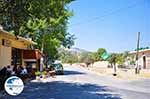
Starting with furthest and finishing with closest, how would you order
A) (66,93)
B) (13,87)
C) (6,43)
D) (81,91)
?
1. (6,43)
2. (81,91)
3. (66,93)
4. (13,87)

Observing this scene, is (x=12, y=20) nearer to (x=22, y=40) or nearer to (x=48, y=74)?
(x=22, y=40)

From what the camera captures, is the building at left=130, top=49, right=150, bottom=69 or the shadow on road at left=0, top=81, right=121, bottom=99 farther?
the building at left=130, top=49, right=150, bottom=69

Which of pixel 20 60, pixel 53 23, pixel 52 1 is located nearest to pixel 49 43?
pixel 53 23

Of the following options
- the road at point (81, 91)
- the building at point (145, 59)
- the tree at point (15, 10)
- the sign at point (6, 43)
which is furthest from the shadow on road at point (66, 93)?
the building at point (145, 59)

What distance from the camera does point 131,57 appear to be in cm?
11094

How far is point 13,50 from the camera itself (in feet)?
139

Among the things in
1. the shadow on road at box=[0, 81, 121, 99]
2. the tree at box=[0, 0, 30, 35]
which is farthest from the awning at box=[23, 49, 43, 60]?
the tree at box=[0, 0, 30, 35]

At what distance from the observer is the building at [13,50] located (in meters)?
33.5

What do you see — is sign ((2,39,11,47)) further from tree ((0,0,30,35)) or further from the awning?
tree ((0,0,30,35))

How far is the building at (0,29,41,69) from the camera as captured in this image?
33.5 meters

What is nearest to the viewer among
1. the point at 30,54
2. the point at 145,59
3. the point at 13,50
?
the point at 13,50

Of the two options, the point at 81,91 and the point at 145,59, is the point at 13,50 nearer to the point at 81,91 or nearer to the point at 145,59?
the point at 81,91

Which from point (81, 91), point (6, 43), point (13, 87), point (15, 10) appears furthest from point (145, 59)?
point (13, 87)

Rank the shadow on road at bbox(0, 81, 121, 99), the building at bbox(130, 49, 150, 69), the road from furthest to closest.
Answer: the building at bbox(130, 49, 150, 69)
the road
the shadow on road at bbox(0, 81, 121, 99)
